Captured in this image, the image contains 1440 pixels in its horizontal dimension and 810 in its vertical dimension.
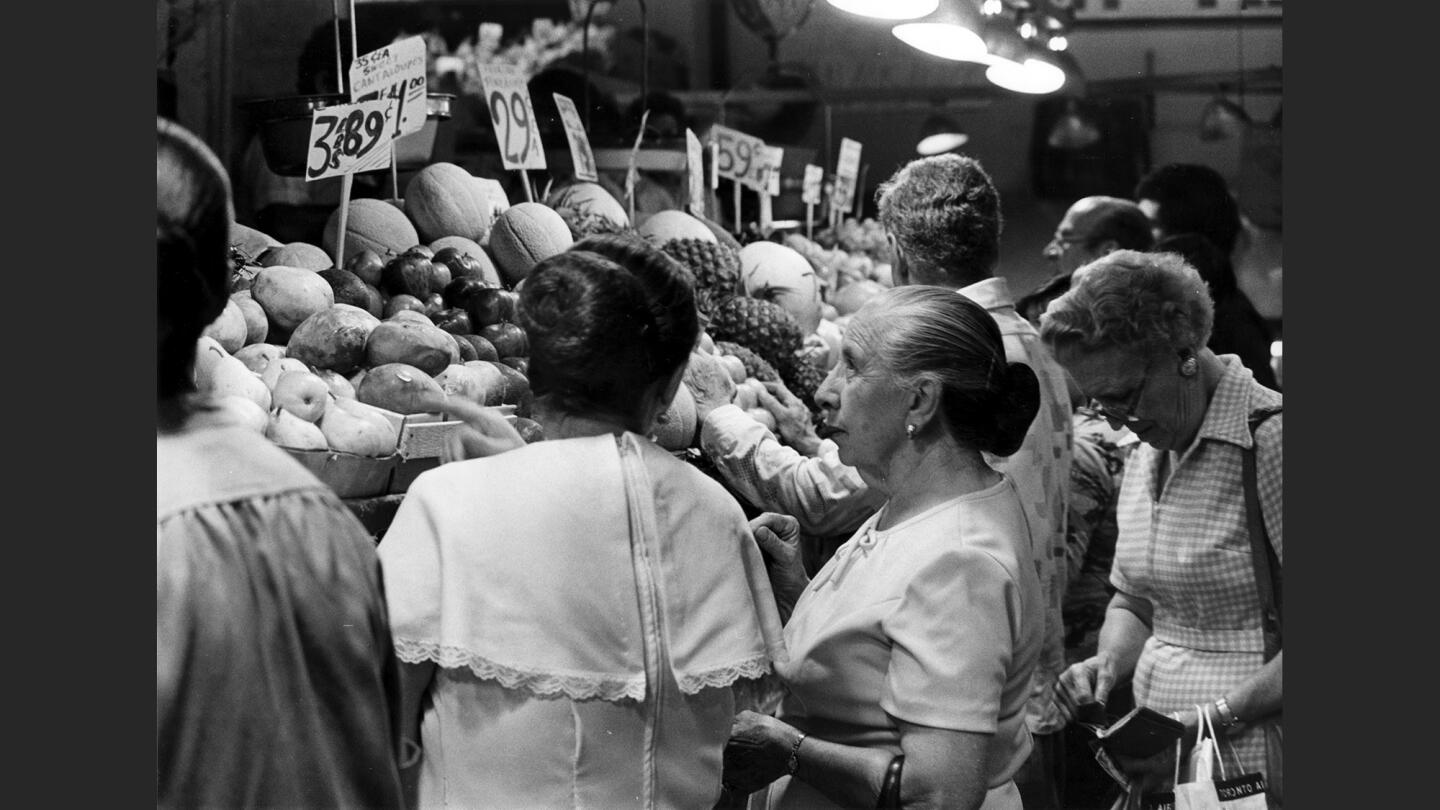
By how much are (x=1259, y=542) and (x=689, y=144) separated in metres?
1.56

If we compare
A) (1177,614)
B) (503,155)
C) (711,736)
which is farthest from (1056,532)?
(503,155)

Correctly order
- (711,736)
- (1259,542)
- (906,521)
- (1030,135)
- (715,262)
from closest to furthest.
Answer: (711,736)
(906,521)
(1259,542)
(715,262)
(1030,135)

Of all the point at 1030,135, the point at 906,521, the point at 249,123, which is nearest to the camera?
the point at 906,521

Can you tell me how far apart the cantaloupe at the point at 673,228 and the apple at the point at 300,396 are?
101 cm

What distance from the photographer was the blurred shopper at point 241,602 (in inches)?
76.2

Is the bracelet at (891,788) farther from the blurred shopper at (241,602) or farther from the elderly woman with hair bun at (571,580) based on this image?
the blurred shopper at (241,602)

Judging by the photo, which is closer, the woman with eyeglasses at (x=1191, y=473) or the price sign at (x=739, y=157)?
the woman with eyeglasses at (x=1191, y=473)

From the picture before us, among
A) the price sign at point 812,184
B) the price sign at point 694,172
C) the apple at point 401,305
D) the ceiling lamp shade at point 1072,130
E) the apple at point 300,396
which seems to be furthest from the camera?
the price sign at point 812,184

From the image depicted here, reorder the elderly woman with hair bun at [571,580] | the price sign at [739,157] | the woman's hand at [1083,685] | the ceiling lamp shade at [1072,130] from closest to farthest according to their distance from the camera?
the elderly woman with hair bun at [571,580] → the woman's hand at [1083,685] → the ceiling lamp shade at [1072,130] → the price sign at [739,157]

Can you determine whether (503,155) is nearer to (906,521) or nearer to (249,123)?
(249,123)

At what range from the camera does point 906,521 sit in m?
2.24

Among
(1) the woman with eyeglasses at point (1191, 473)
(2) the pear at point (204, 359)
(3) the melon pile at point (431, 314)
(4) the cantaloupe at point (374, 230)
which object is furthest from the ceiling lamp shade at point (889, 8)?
(2) the pear at point (204, 359)

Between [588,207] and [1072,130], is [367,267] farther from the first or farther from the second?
[1072,130]

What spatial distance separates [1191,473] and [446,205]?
4.95ft
